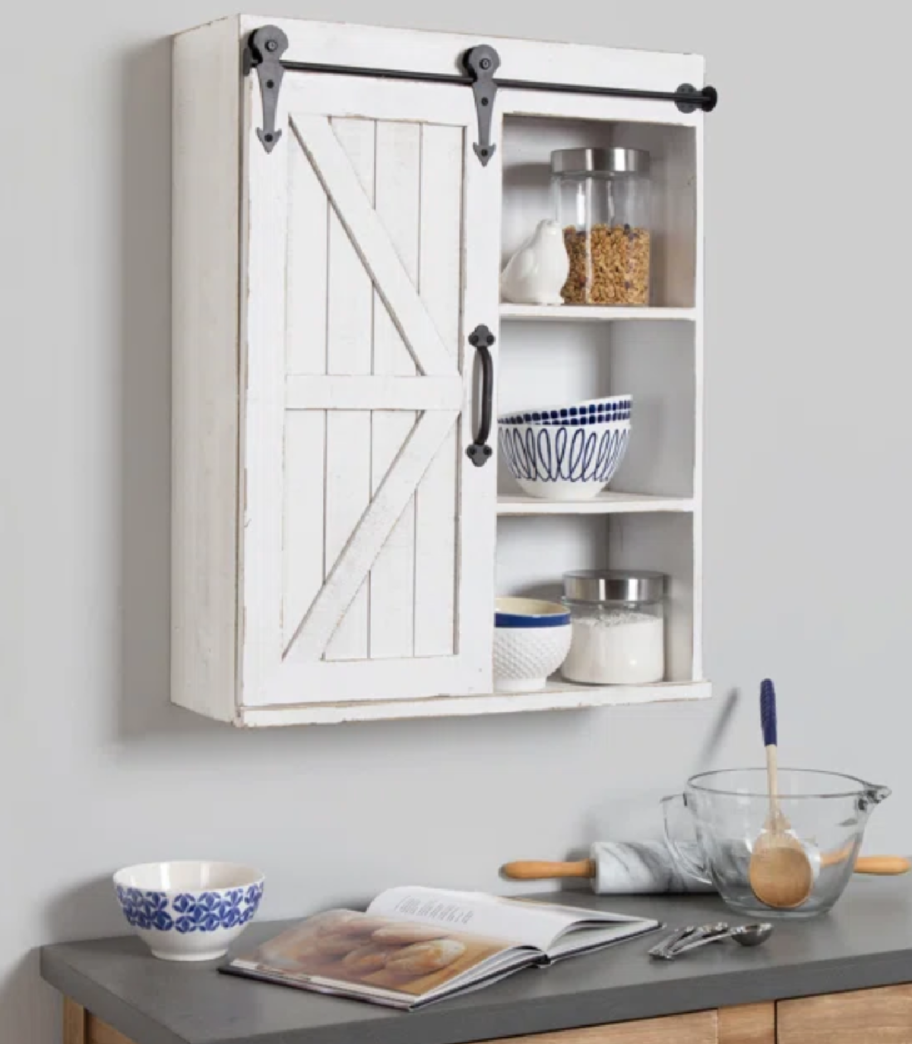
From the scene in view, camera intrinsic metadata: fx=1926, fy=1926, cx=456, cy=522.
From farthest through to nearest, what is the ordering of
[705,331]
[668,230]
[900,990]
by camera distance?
[705,331], [668,230], [900,990]

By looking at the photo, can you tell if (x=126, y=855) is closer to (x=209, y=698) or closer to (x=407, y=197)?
(x=209, y=698)

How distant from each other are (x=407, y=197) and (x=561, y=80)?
0.27m

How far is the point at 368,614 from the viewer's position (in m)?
2.41

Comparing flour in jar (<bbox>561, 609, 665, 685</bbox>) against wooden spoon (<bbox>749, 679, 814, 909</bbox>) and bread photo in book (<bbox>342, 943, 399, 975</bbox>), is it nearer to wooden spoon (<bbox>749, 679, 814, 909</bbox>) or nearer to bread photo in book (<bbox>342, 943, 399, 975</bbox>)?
wooden spoon (<bbox>749, 679, 814, 909</bbox>)

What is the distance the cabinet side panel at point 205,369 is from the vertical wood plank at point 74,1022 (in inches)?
16.0

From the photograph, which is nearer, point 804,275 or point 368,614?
point 368,614

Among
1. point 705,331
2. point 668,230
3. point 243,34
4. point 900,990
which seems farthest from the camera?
point 705,331

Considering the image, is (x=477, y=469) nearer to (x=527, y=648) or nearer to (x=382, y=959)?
(x=527, y=648)

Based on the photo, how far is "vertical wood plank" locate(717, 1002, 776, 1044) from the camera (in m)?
2.36

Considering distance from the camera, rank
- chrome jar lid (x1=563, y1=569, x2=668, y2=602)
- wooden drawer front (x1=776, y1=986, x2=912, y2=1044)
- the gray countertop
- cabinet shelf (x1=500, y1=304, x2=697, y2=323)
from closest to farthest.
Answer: the gray countertop → wooden drawer front (x1=776, y1=986, x2=912, y2=1044) → cabinet shelf (x1=500, y1=304, x2=697, y2=323) → chrome jar lid (x1=563, y1=569, x2=668, y2=602)

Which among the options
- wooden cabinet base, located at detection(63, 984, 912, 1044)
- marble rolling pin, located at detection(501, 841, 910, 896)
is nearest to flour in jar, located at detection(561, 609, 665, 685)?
marble rolling pin, located at detection(501, 841, 910, 896)

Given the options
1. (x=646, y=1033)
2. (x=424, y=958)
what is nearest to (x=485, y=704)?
(x=424, y=958)

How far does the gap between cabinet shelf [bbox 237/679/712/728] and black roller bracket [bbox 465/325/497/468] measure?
0.31m

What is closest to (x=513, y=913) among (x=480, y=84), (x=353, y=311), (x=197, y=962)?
(x=197, y=962)
